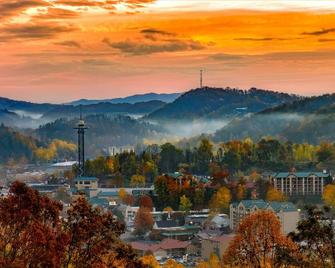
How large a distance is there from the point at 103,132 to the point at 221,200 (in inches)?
3194

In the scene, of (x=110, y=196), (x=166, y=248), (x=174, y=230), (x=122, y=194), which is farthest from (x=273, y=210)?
(x=110, y=196)

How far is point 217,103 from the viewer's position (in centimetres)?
13538

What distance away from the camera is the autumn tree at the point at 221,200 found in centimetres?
3675

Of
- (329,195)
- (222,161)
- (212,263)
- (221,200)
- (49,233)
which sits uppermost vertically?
(49,233)

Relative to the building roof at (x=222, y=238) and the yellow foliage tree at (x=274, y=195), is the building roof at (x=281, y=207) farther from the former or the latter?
the yellow foliage tree at (x=274, y=195)

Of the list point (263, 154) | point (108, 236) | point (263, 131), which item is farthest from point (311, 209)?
point (263, 131)

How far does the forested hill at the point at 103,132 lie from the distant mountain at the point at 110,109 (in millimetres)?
28017

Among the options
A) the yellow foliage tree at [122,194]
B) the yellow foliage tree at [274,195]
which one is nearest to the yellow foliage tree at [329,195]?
the yellow foliage tree at [274,195]

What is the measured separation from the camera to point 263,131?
294 ft

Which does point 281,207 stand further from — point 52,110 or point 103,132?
point 52,110

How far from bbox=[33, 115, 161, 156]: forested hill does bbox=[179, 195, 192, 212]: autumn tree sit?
61.2 metres

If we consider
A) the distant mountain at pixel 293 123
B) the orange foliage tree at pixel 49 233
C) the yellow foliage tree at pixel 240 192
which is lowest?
the yellow foliage tree at pixel 240 192

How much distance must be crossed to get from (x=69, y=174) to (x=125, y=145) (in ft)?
192

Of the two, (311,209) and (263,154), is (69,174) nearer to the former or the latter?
(263,154)
